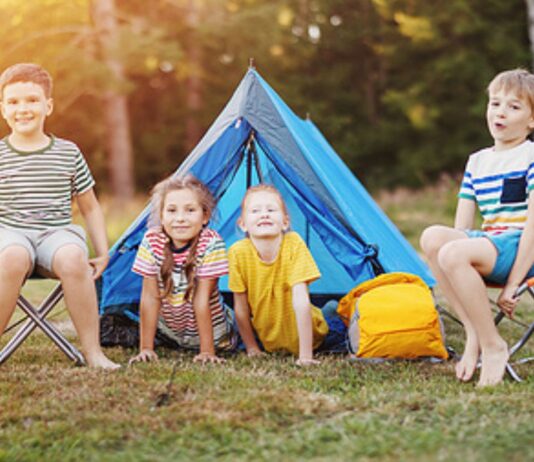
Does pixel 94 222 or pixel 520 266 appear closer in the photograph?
pixel 520 266

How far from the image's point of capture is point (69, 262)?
3.04m

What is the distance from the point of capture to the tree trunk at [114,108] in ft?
39.5

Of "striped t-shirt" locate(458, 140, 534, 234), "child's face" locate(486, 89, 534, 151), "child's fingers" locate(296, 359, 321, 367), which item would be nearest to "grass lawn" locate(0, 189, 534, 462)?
"child's fingers" locate(296, 359, 321, 367)

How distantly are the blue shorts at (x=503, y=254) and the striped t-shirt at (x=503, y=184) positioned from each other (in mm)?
95

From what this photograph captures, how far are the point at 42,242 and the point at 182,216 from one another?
593 millimetres

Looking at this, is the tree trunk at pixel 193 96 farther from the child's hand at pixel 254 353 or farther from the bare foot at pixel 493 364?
the bare foot at pixel 493 364

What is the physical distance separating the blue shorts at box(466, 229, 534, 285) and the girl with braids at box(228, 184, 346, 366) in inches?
30.3

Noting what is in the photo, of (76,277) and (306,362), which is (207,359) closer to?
(306,362)

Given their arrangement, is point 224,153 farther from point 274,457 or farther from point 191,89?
point 191,89

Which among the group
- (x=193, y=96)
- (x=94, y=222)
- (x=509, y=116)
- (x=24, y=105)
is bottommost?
(x=94, y=222)

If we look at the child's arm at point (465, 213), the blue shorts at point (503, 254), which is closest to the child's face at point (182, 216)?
the child's arm at point (465, 213)

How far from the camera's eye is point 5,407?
2.56 m

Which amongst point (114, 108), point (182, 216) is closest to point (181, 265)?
point (182, 216)

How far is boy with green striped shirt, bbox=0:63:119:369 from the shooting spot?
3.06 meters
